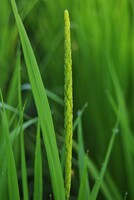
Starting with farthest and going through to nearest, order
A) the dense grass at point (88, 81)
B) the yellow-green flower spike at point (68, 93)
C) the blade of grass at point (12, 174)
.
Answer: the dense grass at point (88, 81)
the blade of grass at point (12, 174)
the yellow-green flower spike at point (68, 93)

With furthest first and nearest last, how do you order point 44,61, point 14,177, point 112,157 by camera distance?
point 44,61, point 112,157, point 14,177

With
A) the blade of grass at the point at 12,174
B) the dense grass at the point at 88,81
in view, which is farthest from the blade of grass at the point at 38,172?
the dense grass at the point at 88,81

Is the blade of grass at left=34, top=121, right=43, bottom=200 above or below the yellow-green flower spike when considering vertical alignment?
below

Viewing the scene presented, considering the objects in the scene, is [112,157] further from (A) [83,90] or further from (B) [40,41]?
(B) [40,41]

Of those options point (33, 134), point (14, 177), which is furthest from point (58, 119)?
point (14, 177)

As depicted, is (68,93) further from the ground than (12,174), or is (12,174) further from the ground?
(68,93)

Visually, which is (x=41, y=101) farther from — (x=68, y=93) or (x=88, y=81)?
(x=88, y=81)

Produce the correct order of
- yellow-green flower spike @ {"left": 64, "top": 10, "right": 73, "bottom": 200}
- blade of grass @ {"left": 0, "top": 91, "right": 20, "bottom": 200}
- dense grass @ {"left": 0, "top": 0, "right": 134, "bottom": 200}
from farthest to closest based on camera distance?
dense grass @ {"left": 0, "top": 0, "right": 134, "bottom": 200}
blade of grass @ {"left": 0, "top": 91, "right": 20, "bottom": 200}
yellow-green flower spike @ {"left": 64, "top": 10, "right": 73, "bottom": 200}

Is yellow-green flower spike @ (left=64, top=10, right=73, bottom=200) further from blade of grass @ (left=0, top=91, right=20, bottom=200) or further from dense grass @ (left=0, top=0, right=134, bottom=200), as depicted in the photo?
dense grass @ (left=0, top=0, right=134, bottom=200)

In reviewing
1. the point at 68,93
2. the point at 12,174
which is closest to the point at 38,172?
the point at 12,174

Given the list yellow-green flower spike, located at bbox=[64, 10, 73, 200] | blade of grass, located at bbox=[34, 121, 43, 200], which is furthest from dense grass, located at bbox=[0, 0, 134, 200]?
yellow-green flower spike, located at bbox=[64, 10, 73, 200]

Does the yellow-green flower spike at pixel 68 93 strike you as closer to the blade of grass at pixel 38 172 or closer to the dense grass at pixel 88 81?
the blade of grass at pixel 38 172
